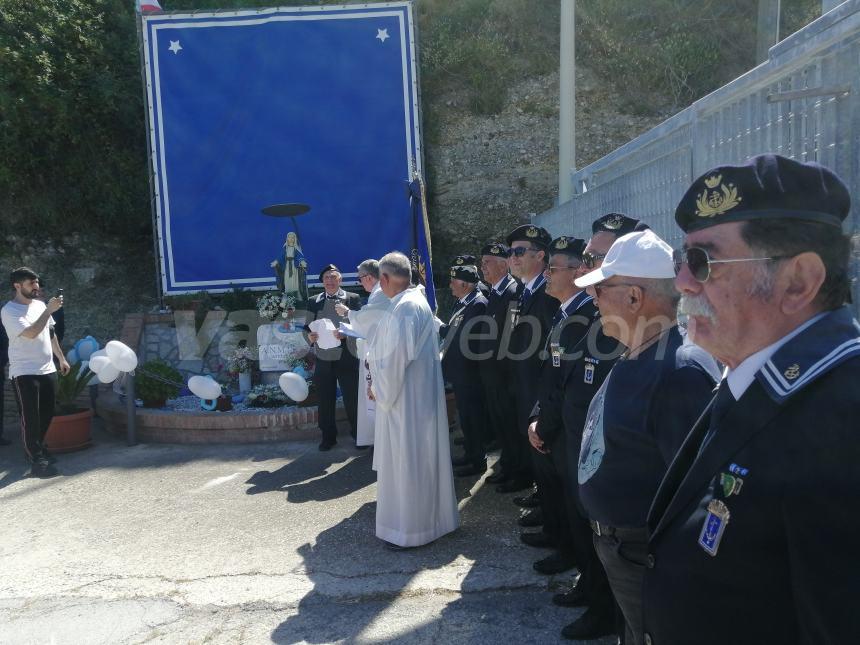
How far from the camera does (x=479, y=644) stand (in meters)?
3.31

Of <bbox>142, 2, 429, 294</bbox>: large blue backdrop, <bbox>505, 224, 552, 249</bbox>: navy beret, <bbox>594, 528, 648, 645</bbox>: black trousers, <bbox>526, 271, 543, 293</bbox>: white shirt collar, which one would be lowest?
<bbox>594, 528, 648, 645</bbox>: black trousers

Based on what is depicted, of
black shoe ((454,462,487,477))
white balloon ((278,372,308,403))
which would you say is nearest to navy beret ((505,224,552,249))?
black shoe ((454,462,487,477))

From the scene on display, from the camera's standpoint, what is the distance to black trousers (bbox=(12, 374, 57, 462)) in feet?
21.8

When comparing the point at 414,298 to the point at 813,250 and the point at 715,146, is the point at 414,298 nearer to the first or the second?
the point at 715,146

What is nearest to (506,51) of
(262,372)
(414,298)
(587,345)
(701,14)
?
(701,14)

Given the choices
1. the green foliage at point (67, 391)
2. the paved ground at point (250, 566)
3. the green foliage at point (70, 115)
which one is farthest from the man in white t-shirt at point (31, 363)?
the green foliage at point (70, 115)

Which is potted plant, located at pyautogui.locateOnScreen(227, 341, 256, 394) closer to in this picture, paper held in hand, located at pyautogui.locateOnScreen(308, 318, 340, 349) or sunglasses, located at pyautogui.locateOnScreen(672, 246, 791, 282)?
paper held in hand, located at pyautogui.locateOnScreen(308, 318, 340, 349)

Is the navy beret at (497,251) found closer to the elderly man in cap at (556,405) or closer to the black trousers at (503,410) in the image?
the black trousers at (503,410)

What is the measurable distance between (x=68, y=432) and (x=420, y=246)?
5.49 m

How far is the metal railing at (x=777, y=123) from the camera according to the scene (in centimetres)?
261

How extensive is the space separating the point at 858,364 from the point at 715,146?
302cm

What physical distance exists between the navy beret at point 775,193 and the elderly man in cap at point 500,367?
4.26 meters

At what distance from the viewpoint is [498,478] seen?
588 cm

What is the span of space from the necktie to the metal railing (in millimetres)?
1598
